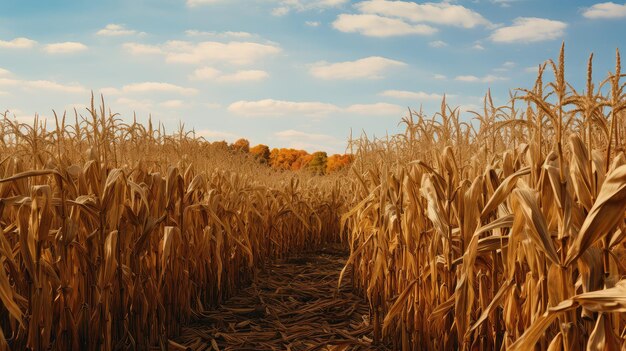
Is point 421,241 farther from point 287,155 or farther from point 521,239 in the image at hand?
point 287,155

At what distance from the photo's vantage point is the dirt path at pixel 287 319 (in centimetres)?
405

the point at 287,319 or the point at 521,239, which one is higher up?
the point at 521,239

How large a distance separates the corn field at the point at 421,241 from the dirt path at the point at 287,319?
0.18 meters

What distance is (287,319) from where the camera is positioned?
466cm

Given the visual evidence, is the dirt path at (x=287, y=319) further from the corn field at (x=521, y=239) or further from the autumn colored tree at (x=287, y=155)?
the autumn colored tree at (x=287, y=155)

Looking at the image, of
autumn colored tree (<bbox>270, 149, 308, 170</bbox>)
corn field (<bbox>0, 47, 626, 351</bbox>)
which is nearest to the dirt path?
corn field (<bbox>0, 47, 626, 351</bbox>)

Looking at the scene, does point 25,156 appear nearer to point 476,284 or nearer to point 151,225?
point 151,225

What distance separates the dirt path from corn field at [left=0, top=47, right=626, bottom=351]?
18 centimetres

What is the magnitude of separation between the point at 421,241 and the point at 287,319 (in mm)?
1922

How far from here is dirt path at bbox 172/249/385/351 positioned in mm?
4047

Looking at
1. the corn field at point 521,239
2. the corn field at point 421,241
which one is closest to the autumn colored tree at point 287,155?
the corn field at point 421,241

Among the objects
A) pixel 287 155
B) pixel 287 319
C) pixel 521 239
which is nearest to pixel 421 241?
pixel 521 239

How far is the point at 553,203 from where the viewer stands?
207cm

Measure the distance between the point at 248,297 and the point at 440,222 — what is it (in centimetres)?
311
